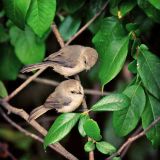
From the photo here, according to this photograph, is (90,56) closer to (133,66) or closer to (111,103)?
(133,66)

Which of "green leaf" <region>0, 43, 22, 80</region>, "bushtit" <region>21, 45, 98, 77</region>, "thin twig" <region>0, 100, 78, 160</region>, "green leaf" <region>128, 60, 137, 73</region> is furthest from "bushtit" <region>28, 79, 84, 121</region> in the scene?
"green leaf" <region>0, 43, 22, 80</region>

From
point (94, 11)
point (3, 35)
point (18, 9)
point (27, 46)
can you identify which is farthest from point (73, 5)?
point (18, 9)

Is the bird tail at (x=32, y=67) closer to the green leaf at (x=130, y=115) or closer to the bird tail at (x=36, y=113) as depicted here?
the bird tail at (x=36, y=113)

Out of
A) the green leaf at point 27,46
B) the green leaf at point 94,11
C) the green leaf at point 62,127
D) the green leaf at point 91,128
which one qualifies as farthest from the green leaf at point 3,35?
the green leaf at point 91,128

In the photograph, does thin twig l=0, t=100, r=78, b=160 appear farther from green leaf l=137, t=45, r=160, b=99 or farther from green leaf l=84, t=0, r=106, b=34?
green leaf l=84, t=0, r=106, b=34

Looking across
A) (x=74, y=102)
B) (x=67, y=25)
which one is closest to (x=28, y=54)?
(x=67, y=25)

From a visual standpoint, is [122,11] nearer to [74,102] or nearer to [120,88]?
[74,102]
